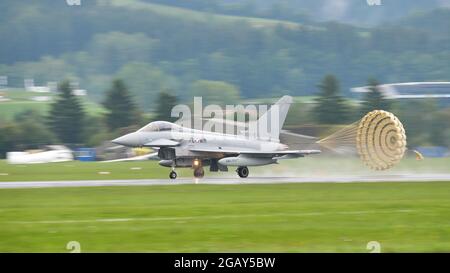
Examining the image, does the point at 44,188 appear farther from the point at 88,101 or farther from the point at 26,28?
the point at 26,28

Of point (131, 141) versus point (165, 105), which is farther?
point (165, 105)

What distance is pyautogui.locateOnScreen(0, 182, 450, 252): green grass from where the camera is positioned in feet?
48.2

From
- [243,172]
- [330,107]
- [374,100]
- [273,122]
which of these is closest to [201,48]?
[374,100]

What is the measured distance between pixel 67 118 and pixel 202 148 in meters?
32.5

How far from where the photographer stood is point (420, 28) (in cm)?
10125

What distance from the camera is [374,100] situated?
67.0 m

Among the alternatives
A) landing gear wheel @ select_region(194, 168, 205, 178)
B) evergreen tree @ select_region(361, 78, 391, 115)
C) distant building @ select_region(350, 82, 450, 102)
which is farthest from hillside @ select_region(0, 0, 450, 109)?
landing gear wheel @ select_region(194, 168, 205, 178)

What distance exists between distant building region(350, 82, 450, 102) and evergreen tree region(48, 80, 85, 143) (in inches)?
909

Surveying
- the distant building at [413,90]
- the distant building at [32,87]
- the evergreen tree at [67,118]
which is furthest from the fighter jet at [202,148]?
the distant building at [32,87]

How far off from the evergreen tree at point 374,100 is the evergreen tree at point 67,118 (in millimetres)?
21551

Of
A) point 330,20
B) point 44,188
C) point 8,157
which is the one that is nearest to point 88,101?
point 8,157

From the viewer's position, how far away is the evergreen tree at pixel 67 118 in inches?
2532

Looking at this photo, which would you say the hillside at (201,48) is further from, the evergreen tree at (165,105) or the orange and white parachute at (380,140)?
the orange and white parachute at (380,140)

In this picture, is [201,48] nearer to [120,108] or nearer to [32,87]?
[32,87]
